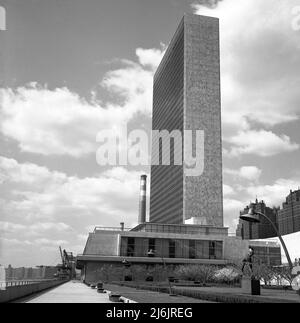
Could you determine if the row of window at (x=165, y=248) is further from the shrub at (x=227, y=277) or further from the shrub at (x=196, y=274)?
the shrub at (x=227, y=277)

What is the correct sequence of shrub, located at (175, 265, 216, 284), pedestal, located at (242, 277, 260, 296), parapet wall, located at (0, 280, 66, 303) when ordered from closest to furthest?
parapet wall, located at (0, 280, 66, 303)
pedestal, located at (242, 277, 260, 296)
shrub, located at (175, 265, 216, 284)

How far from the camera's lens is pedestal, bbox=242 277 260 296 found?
105ft

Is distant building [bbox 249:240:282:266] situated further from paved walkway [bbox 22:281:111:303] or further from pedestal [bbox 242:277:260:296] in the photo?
pedestal [bbox 242:277:260:296]

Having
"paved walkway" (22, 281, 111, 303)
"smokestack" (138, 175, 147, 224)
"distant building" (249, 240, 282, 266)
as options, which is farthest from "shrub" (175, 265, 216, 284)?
"smokestack" (138, 175, 147, 224)

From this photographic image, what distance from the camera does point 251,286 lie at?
32531mm

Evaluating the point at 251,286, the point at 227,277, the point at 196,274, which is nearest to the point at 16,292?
the point at 251,286

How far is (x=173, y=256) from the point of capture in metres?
113

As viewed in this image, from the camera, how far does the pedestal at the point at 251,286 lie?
32.0 meters

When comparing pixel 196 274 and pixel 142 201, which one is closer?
pixel 196 274

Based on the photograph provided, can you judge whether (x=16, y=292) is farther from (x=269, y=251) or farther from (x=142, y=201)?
(x=142, y=201)

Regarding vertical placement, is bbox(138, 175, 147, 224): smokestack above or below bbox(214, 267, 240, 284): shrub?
above
